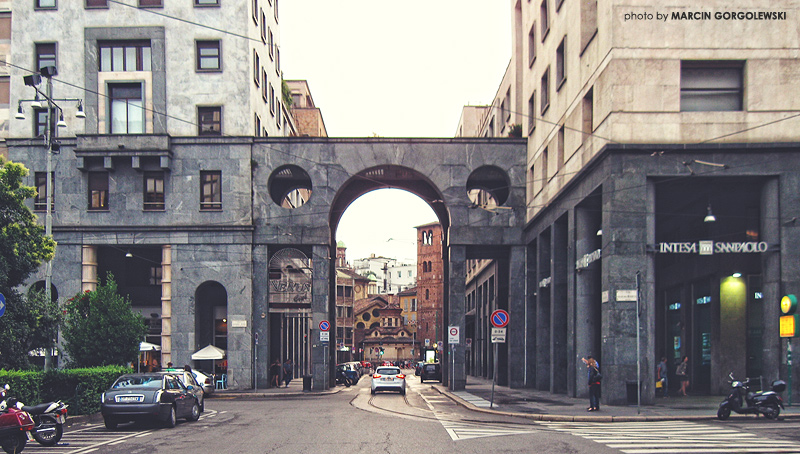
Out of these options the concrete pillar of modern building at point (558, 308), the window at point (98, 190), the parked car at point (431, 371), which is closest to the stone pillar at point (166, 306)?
the window at point (98, 190)

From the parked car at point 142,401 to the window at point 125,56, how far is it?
84.1 ft

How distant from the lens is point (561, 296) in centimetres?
3403

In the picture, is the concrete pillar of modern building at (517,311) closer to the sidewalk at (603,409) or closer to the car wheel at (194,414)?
the sidewalk at (603,409)

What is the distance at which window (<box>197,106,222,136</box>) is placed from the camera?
136ft

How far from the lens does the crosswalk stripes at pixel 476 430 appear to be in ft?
55.3

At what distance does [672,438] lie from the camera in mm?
15531

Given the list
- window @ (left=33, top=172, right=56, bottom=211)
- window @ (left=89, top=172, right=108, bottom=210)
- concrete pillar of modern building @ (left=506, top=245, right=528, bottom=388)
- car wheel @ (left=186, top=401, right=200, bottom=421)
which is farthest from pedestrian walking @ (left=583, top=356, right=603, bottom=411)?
window @ (left=33, top=172, right=56, bottom=211)

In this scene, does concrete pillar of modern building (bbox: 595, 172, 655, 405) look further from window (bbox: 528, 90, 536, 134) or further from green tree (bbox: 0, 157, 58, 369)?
green tree (bbox: 0, 157, 58, 369)

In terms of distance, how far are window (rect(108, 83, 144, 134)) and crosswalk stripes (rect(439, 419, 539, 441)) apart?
27860 millimetres

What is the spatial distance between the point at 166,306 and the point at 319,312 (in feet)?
26.5

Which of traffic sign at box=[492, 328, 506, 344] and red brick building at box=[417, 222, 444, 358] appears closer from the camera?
traffic sign at box=[492, 328, 506, 344]

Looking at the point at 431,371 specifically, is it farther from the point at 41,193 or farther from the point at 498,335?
the point at 498,335

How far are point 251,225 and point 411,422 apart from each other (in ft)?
74.4

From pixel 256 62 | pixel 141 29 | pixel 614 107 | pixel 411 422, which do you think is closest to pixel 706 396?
pixel 614 107
